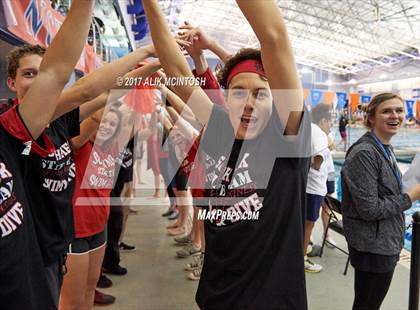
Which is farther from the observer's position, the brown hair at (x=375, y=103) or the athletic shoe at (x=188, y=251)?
the athletic shoe at (x=188, y=251)

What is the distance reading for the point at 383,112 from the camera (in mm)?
1432

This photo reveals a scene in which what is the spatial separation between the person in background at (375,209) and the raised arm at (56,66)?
3.81 feet

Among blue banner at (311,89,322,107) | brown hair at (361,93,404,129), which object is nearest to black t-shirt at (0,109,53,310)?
brown hair at (361,93,404,129)

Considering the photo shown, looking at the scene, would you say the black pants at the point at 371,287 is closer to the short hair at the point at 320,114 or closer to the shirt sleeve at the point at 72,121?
the shirt sleeve at the point at 72,121

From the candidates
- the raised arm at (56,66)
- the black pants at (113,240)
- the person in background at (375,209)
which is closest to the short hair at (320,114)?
the person in background at (375,209)

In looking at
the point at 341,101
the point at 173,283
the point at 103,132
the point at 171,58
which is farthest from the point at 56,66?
the point at 341,101

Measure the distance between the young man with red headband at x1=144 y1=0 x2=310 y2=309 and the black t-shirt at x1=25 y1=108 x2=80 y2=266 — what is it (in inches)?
17.6

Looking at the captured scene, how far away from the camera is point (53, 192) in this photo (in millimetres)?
957

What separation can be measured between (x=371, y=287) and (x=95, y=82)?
4.47 ft

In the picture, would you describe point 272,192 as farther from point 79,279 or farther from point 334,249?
point 334,249

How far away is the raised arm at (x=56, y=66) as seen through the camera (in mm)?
701

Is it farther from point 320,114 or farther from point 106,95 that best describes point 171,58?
point 320,114

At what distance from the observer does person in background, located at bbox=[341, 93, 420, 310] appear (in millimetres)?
1314

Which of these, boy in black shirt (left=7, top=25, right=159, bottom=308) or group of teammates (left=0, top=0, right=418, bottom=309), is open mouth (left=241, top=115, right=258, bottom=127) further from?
boy in black shirt (left=7, top=25, right=159, bottom=308)
